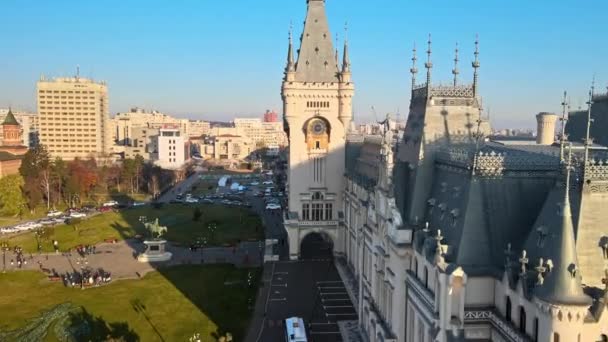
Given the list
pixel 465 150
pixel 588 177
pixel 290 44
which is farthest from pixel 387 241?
pixel 290 44

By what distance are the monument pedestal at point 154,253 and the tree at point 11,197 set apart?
55.5 metres

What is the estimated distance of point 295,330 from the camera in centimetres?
5050

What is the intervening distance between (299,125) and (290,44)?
1301 centimetres

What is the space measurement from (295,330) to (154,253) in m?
39.9

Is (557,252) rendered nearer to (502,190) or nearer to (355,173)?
(502,190)

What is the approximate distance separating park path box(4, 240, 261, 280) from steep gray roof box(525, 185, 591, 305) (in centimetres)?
5644

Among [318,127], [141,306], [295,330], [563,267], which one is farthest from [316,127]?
[563,267]

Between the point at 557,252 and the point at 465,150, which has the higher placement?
the point at 465,150

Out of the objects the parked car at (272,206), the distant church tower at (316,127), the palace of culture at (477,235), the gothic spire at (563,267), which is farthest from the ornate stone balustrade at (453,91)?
the parked car at (272,206)

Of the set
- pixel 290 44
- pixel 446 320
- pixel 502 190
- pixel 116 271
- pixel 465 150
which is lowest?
pixel 116 271

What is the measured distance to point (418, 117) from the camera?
135 feet

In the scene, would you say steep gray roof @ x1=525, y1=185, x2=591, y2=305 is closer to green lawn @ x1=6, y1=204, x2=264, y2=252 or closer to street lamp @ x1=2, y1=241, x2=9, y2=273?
green lawn @ x1=6, y1=204, x2=264, y2=252

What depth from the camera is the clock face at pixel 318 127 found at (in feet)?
267

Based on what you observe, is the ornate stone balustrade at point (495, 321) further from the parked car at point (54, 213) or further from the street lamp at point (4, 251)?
the parked car at point (54, 213)
